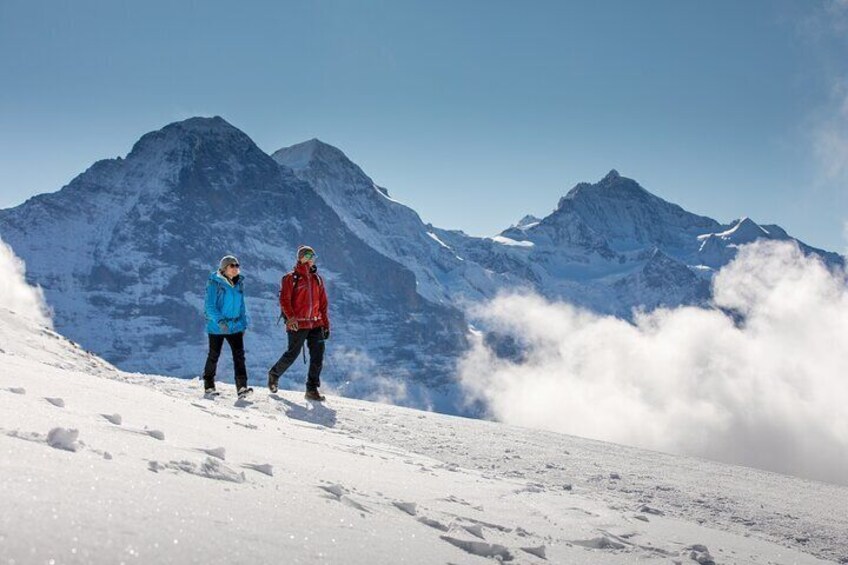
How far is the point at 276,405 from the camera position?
37.6 feet

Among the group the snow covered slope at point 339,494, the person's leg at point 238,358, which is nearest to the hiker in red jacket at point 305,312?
the person's leg at point 238,358

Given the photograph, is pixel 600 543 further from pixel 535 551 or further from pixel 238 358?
pixel 238 358

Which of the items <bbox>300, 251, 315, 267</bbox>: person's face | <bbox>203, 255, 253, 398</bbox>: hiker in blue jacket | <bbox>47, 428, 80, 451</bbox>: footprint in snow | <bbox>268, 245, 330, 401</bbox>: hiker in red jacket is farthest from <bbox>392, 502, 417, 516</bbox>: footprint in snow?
<bbox>300, 251, 315, 267</bbox>: person's face

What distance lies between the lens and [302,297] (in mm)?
12969

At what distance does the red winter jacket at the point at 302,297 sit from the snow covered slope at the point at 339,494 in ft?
6.13

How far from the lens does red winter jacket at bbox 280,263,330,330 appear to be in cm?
1294

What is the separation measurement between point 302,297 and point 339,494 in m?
8.47

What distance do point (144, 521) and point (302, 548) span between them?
688mm

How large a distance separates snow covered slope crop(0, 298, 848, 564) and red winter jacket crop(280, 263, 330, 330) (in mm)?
1869

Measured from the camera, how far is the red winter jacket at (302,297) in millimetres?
12938

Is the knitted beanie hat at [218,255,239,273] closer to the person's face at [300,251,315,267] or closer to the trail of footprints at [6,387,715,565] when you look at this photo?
the person's face at [300,251,315,267]

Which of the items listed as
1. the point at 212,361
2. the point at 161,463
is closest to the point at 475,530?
the point at 161,463

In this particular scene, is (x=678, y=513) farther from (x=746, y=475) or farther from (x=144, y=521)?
(x=144, y=521)

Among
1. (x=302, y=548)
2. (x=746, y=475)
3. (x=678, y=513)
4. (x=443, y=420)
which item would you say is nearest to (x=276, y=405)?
(x=443, y=420)
